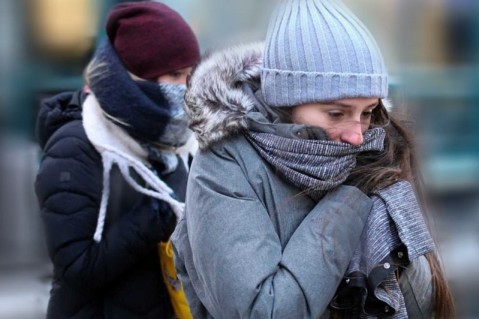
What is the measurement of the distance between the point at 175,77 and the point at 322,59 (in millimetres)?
1023

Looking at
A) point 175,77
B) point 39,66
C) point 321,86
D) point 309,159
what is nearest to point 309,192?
point 309,159

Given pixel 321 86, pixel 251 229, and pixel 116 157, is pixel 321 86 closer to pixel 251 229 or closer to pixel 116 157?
pixel 251 229

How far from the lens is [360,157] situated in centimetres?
154

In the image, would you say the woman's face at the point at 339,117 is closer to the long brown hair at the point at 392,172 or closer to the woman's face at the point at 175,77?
the long brown hair at the point at 392,172

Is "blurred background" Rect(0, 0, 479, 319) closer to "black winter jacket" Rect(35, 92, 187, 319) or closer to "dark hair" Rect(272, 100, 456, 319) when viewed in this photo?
"black winter jacket" Rect(35, 92, 187, 319)

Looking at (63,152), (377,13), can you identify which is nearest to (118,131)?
(63,152)

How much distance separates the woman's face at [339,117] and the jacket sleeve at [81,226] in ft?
2.73

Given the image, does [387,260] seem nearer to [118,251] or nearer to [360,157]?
[360,157]

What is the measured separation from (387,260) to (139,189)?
95cm

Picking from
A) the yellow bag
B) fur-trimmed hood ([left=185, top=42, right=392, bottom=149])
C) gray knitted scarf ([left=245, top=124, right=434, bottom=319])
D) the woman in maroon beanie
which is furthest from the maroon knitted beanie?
gray knitted scarf ([left=245, top=124, right=434, bottom=319])

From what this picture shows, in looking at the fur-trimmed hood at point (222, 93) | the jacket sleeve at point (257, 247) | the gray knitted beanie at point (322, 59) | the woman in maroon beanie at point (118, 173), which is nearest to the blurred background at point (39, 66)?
the woman in maroon beanie at point (118, 173)

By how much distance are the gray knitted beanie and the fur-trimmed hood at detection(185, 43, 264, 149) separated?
0.25 ft

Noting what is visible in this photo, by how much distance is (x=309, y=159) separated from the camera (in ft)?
4.83

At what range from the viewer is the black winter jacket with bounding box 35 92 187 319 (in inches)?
85.5
